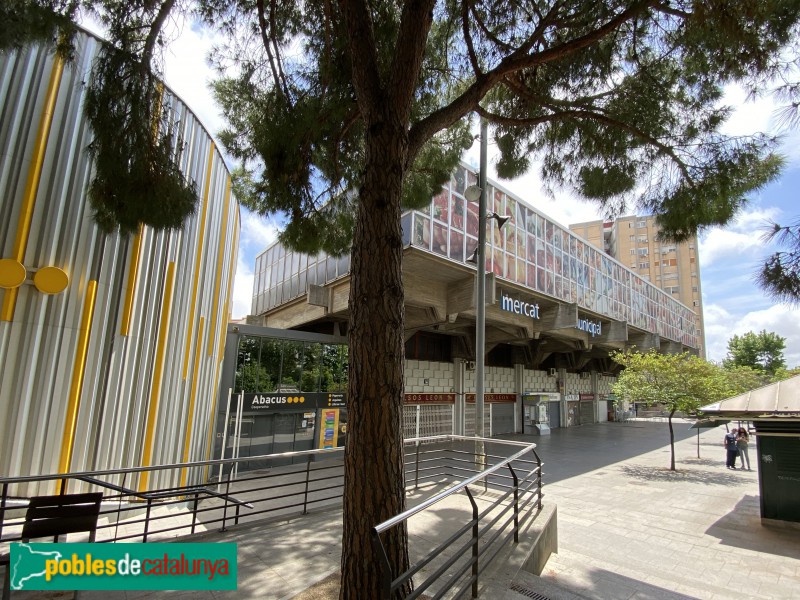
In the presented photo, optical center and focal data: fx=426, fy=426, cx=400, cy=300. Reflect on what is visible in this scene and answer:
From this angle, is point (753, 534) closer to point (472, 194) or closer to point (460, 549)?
point (460, 549)

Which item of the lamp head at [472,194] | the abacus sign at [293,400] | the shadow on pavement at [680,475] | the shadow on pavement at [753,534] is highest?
the lamp head at [472,194]

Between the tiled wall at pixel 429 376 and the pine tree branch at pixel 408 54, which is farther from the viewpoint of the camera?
the tiled wall at pixel 429 376

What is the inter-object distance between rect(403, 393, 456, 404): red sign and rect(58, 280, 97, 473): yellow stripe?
11.8m

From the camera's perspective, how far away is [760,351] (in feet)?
162

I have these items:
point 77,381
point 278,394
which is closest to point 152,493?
point 77,381

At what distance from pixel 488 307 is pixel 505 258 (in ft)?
6.63

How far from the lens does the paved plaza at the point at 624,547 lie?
378cm

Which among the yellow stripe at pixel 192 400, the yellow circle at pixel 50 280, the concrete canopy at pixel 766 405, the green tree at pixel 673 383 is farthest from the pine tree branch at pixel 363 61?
the green tree at pixel 673 383

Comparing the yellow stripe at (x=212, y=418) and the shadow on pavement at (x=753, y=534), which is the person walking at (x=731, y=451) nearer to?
the shadow on pavement at (x=753, y=534)

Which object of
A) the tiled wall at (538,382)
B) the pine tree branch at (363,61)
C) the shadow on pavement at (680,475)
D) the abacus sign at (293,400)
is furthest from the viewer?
the tiled wall at (538,382)

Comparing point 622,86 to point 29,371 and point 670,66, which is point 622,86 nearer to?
point 670,66

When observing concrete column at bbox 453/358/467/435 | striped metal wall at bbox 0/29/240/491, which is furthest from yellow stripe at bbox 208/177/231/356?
concrete column at bbox 453/358/467/435

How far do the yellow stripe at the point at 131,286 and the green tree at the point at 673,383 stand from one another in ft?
49.0

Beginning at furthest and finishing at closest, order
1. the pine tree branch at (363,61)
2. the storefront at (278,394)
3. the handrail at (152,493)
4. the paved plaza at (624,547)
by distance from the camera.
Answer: the storefront at (278,394) < the handrail at (152,493) < the paved plaza at (624,547) < the pine tree branch at (363,61)
